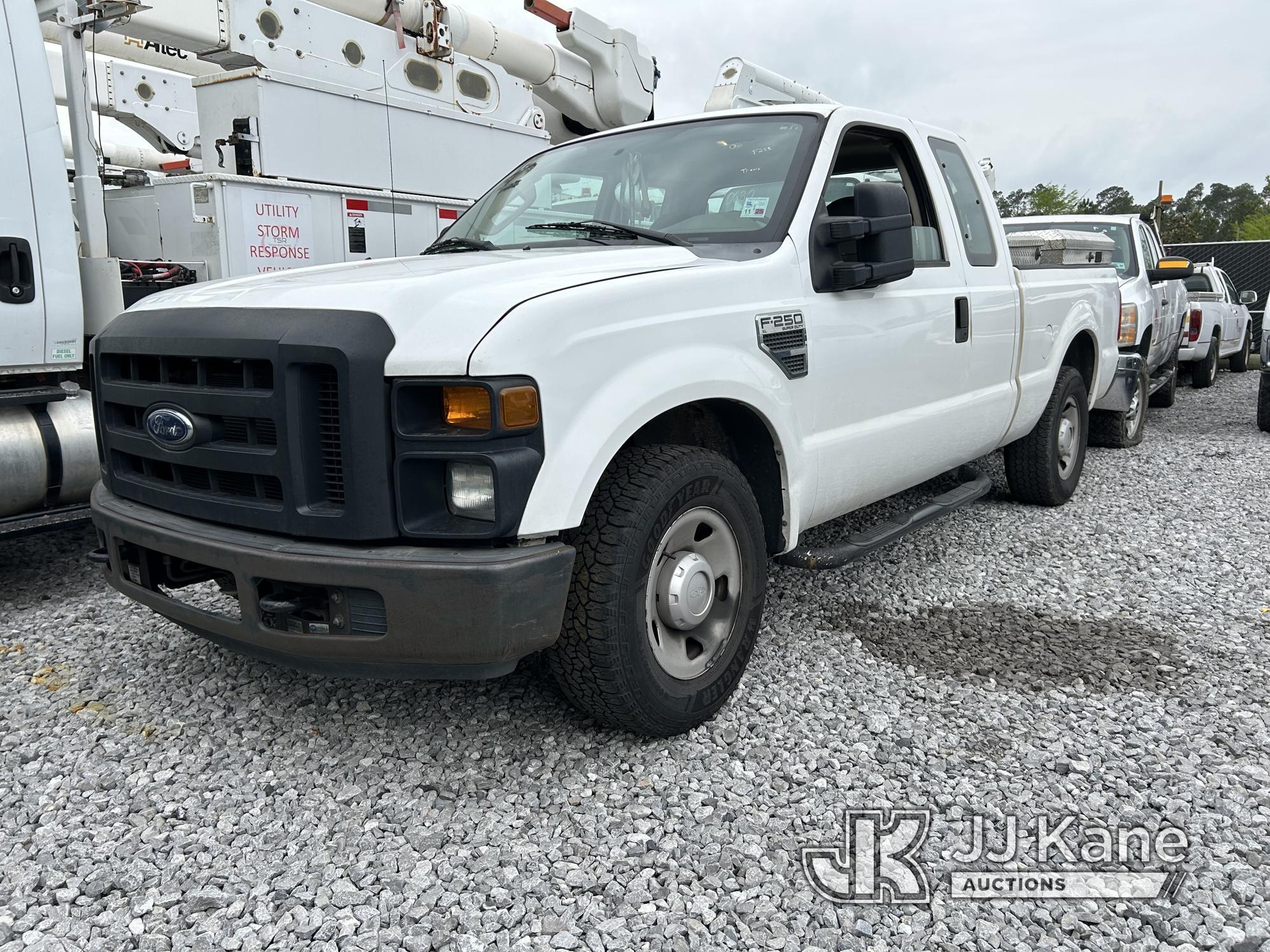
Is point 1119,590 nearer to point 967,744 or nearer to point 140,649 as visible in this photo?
point 967,744

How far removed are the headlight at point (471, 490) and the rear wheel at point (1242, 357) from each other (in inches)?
707

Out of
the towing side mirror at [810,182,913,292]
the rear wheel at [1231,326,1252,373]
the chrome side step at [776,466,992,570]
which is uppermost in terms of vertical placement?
the towing side mirror at [810,182,913,292]

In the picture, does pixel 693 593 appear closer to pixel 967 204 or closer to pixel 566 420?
pixel 566 420

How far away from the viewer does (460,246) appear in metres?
4.06

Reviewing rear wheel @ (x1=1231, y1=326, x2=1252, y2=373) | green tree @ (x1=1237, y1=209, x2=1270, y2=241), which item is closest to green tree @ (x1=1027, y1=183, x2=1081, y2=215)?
green tree @ (x1=1237, y1=209, x2=1270, y2=241)

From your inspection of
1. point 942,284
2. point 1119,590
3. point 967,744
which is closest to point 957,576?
point 1119,590

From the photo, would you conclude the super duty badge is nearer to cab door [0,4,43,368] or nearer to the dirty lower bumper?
cab door [0,4,43,368]

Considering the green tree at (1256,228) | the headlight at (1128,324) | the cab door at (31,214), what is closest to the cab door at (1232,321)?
the headlight at (1128,324)

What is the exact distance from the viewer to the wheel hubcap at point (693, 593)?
9.82ft

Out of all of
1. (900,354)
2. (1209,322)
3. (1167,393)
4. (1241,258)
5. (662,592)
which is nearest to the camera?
(662,592)

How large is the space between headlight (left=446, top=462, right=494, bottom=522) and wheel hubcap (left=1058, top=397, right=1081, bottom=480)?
459 cm

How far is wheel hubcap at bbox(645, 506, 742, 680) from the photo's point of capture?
2992 mm

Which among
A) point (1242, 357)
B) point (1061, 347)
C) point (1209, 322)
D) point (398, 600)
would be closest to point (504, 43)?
point (1061, 347)

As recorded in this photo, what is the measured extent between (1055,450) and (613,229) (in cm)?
357
